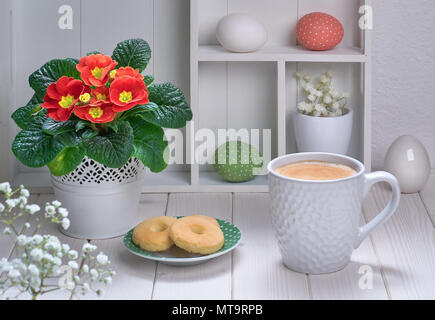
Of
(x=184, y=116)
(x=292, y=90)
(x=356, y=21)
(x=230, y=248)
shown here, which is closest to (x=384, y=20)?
(x=356, y=21)

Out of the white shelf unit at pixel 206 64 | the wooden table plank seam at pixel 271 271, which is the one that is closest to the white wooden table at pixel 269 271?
the wooden table plank seam at pixel 271 271

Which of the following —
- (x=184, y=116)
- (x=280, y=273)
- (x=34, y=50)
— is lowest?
(x=280, y=273)

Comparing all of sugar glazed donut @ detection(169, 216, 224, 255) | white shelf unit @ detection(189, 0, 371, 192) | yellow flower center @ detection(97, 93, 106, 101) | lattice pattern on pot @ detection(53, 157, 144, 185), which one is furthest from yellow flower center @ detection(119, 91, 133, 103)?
white shelf unit @ detection(189, 0, 371, 192)

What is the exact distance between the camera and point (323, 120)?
5.42 feet

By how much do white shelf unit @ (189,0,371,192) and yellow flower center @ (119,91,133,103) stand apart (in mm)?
346

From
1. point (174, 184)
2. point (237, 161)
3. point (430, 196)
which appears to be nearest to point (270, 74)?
point (237, 161)

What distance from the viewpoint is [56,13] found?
1708 mm

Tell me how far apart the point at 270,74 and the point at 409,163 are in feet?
1.28

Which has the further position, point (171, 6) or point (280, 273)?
point (171, 6)

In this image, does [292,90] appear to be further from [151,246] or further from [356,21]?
[151,246]

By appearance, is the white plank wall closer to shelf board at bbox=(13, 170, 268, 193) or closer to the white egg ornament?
the white egg ornament

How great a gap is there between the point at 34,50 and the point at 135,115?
49 centimetres

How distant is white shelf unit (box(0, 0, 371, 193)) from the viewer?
1.67 m

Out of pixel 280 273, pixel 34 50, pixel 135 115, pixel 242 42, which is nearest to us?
pixel 280 273
